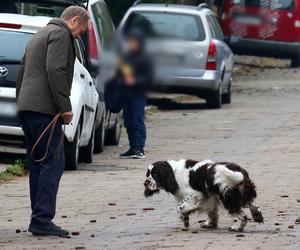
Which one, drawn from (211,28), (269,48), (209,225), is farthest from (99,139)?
(209,225)

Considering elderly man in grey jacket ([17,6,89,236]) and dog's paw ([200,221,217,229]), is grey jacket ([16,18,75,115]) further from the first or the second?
dog's paw ([200,221,217,229])

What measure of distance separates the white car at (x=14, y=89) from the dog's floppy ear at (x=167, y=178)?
3722 millimetres

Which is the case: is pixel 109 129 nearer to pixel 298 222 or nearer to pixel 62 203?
pixel 62 203

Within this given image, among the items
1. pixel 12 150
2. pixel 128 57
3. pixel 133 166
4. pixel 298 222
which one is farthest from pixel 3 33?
pixel 128 57

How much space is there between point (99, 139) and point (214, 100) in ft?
25.4

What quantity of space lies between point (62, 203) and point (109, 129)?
6312mm

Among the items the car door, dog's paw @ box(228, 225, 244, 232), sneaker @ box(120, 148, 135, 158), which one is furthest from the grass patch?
dog's paw @ box(228, 225, 244, 232)

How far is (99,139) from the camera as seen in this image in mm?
17469

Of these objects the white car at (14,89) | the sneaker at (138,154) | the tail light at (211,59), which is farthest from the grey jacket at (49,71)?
the tail light at (211,59)

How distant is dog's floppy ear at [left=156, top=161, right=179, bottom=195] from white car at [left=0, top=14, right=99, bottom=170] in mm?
3722

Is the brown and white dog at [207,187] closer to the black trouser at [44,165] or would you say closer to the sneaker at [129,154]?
the black trouser at [44,165]

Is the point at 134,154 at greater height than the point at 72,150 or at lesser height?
lesser

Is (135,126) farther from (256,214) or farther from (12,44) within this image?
(256,214)

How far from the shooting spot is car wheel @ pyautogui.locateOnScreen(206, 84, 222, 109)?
24.4 metres
